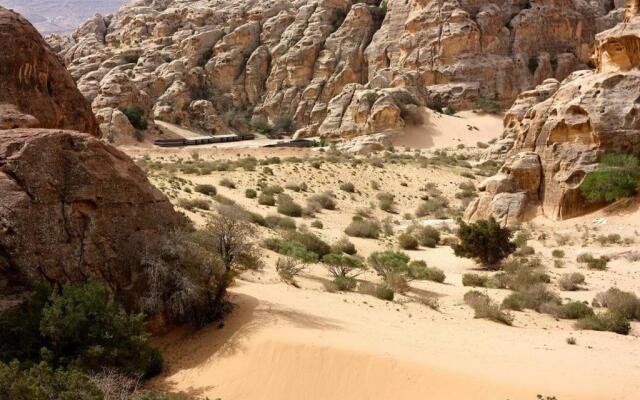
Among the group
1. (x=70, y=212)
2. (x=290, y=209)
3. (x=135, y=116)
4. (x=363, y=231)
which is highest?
(x=70, y=212)

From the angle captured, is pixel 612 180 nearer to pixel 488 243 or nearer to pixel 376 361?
pixel 488 243

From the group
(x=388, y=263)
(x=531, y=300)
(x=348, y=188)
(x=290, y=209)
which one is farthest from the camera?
(x=348, y=188)

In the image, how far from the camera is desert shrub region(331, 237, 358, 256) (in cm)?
1749

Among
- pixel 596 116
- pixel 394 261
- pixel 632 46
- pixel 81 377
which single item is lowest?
pixel 394 261

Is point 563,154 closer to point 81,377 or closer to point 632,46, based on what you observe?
point 632,46

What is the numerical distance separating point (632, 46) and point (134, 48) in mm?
50906

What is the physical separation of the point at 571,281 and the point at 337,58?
44250 millimetres

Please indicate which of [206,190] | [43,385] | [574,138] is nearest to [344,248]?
[206,190]

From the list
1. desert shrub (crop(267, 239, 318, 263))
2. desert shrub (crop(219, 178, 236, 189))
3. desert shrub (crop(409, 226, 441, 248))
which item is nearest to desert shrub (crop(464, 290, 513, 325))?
desert shrub (crop(267, 239, 318, 263))

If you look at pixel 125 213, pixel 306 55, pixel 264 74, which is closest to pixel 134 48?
pixel 264 74

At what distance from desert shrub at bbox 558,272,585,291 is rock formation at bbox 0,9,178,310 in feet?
30.3

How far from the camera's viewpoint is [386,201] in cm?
2617

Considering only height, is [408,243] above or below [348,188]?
below

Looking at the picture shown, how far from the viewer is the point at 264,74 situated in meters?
57.7
